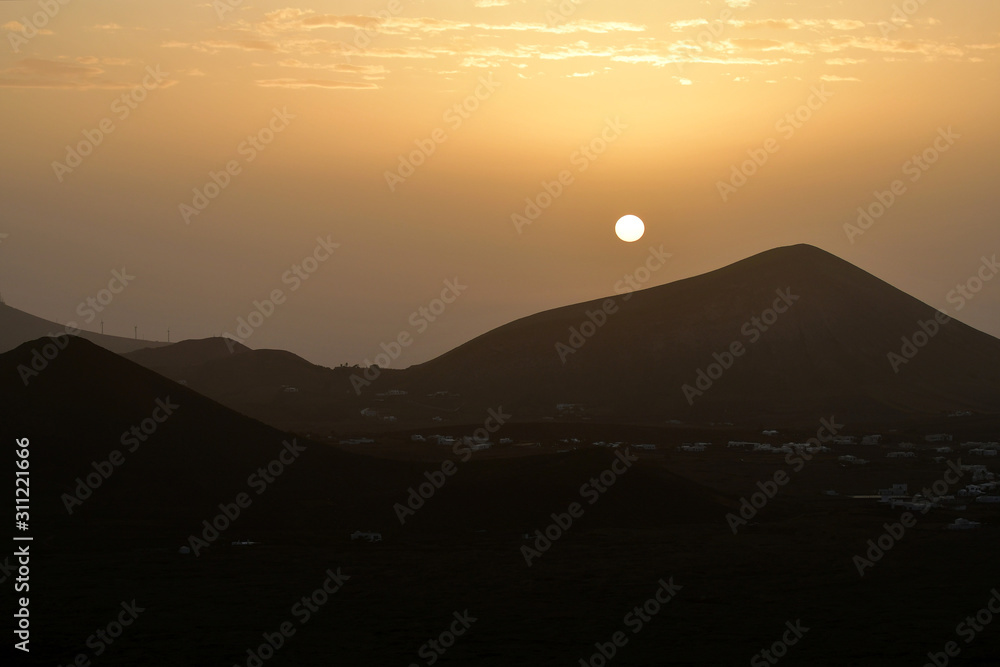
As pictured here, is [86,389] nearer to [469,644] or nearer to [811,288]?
[469,644]

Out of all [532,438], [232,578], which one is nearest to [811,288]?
[532,438]

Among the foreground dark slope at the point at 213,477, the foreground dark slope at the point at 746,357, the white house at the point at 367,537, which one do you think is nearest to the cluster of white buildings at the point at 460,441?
the foreground dark slope at the point at 213,477

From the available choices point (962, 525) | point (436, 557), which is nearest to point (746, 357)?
point (962, 525)

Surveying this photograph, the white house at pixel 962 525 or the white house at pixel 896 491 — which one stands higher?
the white house at pixel 962 525

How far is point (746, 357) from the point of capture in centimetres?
13338

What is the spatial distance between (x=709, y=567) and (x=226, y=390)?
117 meters

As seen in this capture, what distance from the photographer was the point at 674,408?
122000 millimetres

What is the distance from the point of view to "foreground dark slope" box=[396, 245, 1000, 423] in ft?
395

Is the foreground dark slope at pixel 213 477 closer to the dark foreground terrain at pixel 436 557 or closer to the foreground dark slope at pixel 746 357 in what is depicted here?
the dark foreground terrain at pixel 436 557

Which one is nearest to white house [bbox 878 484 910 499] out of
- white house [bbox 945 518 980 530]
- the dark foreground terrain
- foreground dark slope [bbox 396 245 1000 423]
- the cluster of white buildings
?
the dark foreground terrain

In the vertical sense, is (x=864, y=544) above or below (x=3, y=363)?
below

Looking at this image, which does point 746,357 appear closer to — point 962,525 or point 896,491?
point 896,491

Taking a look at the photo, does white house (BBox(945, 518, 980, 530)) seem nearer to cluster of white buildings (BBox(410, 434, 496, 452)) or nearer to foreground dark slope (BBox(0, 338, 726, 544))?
foreground dark slope (BBox(0, 338, 726, 544))

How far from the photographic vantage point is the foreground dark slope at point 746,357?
120500 millimetres
